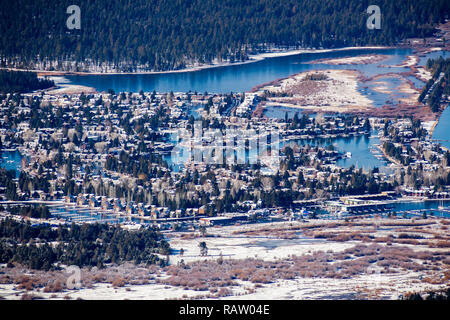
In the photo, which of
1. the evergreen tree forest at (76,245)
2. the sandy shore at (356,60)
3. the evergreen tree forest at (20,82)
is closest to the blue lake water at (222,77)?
the sandy shore at (356,60)

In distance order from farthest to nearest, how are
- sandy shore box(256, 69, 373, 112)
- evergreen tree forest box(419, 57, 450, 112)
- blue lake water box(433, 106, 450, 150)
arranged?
sandy shore box(256, 69, 373, 112) < evergreen tree forest box(419, 57, 450, 112) < blue lake water box(433, 106, 450, 150)

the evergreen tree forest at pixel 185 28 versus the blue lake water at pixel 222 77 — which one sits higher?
the evergreen tree forest at pixel 185 28

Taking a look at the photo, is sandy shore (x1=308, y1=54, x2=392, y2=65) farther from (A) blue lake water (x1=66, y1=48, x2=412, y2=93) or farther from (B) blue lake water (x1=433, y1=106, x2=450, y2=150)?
(B) blue lake water (x1=433, y1=106, x2=450, y2=150)

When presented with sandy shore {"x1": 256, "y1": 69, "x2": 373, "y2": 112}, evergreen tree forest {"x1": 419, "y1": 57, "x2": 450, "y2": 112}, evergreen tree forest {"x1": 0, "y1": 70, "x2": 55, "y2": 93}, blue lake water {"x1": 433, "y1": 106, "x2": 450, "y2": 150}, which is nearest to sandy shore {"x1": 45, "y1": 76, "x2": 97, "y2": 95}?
evergreen tree forest {"x1": 0, "y1": 70, "x2": 55, "y2": 93}

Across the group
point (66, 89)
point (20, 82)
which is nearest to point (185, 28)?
point (66, 89)

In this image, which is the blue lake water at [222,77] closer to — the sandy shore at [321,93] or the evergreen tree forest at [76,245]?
the sandy shore at [321,93]

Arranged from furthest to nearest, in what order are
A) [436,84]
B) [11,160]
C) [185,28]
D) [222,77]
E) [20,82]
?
[185,28] < [222,77] < [20,82] < [436,84] < [11,160]

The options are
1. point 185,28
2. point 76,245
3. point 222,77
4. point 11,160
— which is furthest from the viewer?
point 185,28

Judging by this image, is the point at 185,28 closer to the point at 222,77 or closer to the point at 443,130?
the point at 222,77
